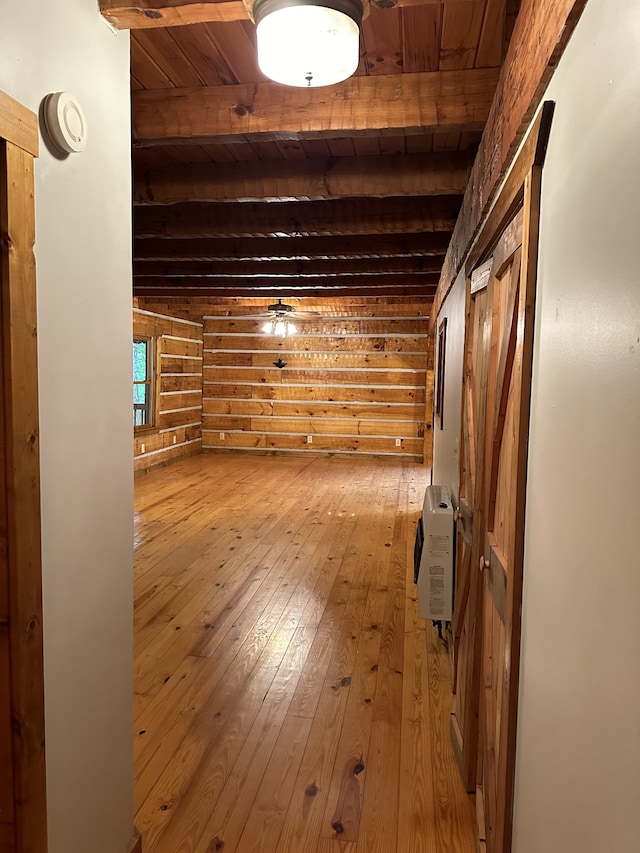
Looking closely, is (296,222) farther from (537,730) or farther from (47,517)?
(537,730)

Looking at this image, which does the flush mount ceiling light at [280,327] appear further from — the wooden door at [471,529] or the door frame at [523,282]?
the door frame at [523,282]

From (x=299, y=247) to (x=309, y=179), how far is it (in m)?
1.53

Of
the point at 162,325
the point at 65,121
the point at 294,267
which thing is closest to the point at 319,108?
the point at 65,121

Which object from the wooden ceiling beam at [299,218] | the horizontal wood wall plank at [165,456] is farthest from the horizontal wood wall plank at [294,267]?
the horizontal wood wall plank at [165,456]

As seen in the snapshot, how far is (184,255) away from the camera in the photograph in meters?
4.77

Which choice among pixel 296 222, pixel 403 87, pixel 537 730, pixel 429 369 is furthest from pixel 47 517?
pixel 429 369

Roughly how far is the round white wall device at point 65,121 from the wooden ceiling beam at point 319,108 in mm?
960

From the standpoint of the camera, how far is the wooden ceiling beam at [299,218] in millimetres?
3619

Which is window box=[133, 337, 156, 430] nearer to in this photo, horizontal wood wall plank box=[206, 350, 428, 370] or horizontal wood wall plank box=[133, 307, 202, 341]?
horizontal wood wall plank box=[133, 307, 202, 341]

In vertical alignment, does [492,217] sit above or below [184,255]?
below

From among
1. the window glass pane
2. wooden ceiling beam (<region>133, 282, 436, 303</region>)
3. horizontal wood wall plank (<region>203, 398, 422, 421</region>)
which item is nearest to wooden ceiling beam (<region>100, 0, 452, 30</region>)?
wooden ceiling beam (<region>133, 282, 436, 303</region>)

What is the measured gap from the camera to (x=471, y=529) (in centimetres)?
223

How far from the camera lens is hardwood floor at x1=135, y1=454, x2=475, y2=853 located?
1.96 m

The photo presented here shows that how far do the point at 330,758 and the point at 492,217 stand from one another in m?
2.11
